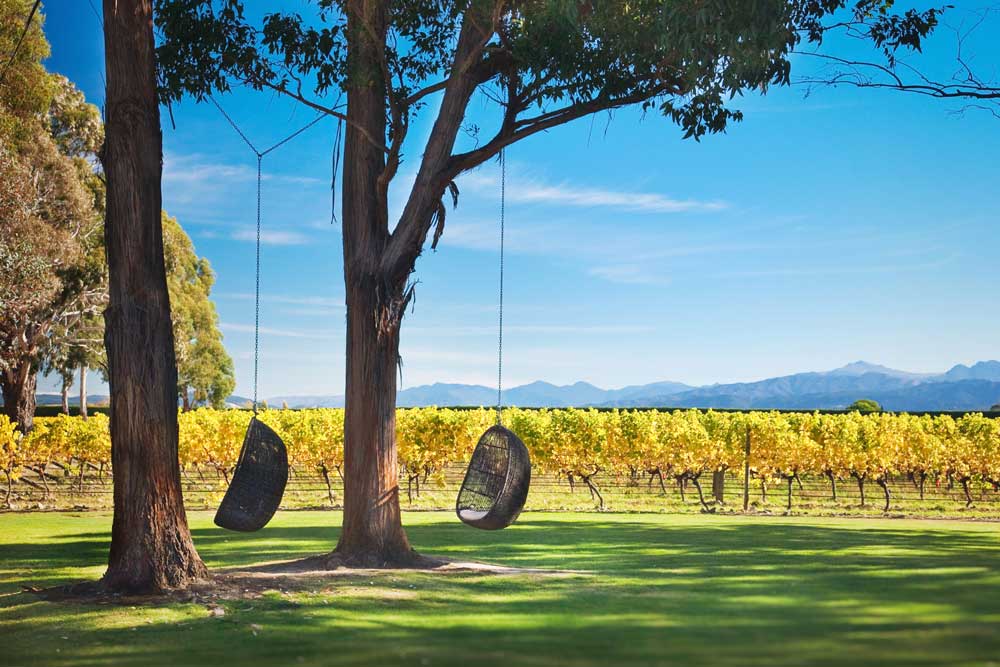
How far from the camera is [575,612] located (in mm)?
6086

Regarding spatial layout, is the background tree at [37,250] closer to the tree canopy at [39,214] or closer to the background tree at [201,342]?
the tree canopy at [39,214]

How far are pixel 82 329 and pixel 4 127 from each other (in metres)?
7.32

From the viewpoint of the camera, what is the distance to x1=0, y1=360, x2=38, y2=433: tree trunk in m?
21.2

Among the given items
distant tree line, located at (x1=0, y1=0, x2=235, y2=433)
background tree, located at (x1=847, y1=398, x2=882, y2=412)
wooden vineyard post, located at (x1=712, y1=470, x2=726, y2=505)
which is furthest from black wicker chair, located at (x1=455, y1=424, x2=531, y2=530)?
background tree, located at (x1=847, y1=398, x2=882, y2=412)

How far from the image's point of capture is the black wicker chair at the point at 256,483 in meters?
8.16

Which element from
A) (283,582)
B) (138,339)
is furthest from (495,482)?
(138,339)

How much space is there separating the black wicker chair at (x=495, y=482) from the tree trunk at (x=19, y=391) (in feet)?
50.9

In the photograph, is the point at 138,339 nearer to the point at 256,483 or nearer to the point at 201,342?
the point at 256,483

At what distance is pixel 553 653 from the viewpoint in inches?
193

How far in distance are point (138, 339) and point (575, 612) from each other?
378 centimetres

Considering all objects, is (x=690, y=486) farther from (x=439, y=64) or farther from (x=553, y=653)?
(x=553, y=653)

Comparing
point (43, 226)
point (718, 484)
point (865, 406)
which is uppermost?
point (43, 226)

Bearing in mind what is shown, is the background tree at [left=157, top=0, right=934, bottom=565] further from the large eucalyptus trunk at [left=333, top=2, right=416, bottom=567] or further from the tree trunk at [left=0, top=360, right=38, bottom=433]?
the tree trunk at [left=0, top=360, right=38, bottom=433]

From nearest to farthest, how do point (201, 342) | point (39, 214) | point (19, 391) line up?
point (39, 214), point (19, 391), point (201, 342)
